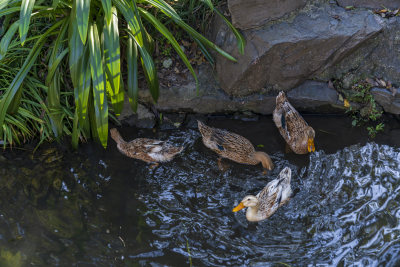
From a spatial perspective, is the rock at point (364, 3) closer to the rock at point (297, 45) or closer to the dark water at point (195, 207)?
the rock at point (297, 45)

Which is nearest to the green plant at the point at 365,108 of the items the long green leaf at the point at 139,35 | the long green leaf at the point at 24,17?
the long green leaf at the point at 139,35

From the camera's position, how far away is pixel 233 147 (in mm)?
5215

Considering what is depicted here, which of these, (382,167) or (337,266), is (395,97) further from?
(337,266)

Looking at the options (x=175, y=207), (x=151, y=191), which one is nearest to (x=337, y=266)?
(x=175, y=207)

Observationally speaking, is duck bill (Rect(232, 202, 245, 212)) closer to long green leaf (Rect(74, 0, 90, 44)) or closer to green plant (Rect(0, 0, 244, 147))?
green plant (Rect(0, 0, 244, 147))

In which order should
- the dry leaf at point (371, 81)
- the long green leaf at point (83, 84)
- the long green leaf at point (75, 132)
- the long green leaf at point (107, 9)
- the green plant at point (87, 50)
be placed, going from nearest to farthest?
the long green leaf at point (107, 9) → the green plant at point (87, 50) → the long green leaf at point (83, 84) → the long green leaf at point (75, 132) → the dry leaf at point (371, 81)

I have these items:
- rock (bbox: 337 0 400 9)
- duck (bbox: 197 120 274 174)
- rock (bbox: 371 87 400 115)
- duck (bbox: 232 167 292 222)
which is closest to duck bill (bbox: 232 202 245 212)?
duck (bbox: 232 167 292 222)

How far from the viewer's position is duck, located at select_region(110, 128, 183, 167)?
17.0 feet

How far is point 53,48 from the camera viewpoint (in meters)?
4.93

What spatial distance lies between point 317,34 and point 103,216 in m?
3.38

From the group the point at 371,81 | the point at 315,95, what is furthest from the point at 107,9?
the point at 371,81

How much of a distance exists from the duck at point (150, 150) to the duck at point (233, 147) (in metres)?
0.39

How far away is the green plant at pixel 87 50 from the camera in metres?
4.46

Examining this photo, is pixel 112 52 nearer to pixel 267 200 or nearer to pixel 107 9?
pixel 107 9
